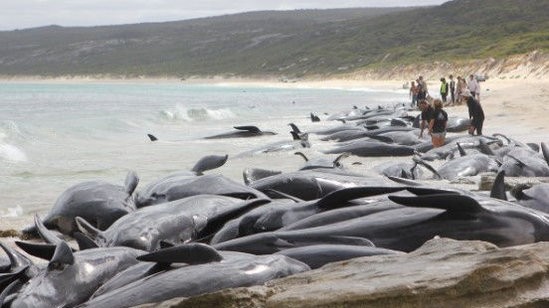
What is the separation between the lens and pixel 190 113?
3419 centimetres

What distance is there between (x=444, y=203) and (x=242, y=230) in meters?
1.48

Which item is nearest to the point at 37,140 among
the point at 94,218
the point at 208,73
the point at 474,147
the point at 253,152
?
the point at 253,152

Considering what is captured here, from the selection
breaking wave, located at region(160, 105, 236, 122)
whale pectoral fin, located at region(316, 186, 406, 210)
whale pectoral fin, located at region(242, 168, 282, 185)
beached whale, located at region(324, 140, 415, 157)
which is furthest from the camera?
breaking wave, located at region(160, 105, 236, 122)

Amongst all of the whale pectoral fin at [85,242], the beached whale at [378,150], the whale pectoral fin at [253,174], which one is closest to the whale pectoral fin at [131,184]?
the whale pectoral fin at [253,174]

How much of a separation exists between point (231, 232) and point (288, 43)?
129m

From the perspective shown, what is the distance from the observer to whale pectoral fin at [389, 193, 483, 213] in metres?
4.66

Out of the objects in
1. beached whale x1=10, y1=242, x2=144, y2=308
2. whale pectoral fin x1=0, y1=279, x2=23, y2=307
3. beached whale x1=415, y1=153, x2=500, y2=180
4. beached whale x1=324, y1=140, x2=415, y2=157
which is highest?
beached whale x1=10, y1=242, x2=144, y2=308

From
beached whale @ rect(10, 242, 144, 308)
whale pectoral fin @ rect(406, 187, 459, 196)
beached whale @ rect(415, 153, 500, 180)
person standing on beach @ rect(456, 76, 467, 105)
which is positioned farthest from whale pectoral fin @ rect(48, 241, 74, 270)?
person standing on beach @ rect(456, 76, 467, 105)

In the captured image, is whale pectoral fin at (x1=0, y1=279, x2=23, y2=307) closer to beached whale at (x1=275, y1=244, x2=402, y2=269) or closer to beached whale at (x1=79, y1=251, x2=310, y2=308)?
beached whale at (x1=79, y1=251, x2=310, y2=308)

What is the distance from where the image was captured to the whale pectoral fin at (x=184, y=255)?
4.16m

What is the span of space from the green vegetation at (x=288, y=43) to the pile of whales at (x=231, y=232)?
51.7 meters

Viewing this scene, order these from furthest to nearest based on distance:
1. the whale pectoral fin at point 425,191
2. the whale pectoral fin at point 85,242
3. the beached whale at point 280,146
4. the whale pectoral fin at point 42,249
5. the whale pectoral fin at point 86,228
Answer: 1. the beached whale at point 280,146
2. the whale pectoral fin at point 86,228
3. the whale pectoral fin at point 85,242
4. the whale pectoral fin at point 42,249
5. the whale pectoral fin at point 425,191

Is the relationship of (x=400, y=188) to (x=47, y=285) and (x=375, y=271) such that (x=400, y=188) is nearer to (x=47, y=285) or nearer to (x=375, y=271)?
(x=375, y=271)

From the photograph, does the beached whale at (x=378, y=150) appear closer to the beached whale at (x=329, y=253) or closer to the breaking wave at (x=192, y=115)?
the beached whale at (x=329, y=253)
